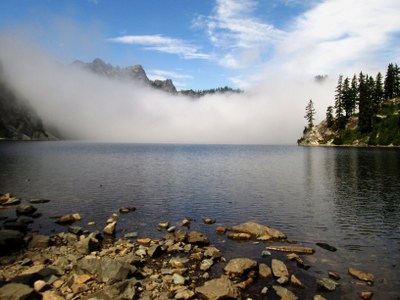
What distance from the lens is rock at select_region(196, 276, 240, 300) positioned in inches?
808

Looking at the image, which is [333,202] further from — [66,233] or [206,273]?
[66,233]

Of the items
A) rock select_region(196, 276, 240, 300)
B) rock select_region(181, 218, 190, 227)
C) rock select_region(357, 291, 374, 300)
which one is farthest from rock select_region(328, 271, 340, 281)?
rock select_region(181, 218, 190, 227)

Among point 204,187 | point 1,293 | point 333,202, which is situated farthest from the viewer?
point 204,187

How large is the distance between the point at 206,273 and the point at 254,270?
3877 mm

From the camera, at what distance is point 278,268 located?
24.8 meters

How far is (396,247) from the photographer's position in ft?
101

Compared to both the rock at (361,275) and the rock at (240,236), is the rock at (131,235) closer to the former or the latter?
the rock at (240,236)

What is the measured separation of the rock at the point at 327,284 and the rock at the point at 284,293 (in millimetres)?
2616

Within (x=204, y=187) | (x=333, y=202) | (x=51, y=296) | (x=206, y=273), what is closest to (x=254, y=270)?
(x=206, y=273)

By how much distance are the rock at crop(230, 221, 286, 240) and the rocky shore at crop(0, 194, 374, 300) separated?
107 mm

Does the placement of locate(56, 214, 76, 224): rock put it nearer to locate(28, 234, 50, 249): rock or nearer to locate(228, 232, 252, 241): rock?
locate(28, 234, 50, 249): rock

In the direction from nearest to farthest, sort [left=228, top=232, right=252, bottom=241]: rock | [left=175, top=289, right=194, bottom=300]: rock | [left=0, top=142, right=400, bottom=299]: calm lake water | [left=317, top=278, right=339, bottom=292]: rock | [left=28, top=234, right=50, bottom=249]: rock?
[left=175, top=289, right=194, bottom=300]: rock < [left=317, top=278, right=339, bottom=292]: rock < [left=0, top=142, right=400, bottom=299]: calm lake water < [left=28, top=234, right=50, bottom=249]: rock < [left=228, top=232, right=252, bottom=241]: rock

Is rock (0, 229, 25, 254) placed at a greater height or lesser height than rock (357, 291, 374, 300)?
greater

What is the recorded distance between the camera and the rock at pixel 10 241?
28681mm
